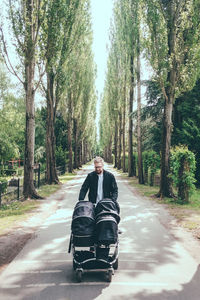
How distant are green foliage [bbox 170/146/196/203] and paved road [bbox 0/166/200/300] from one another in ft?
18.3

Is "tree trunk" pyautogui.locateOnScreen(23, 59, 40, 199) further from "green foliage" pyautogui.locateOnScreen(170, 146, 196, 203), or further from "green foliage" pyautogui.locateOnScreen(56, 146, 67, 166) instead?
"green foliage" pyautogui.locateOnScreen(56, 146, 67, 166)

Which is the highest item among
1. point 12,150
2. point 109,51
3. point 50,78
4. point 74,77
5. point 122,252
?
point 109,51

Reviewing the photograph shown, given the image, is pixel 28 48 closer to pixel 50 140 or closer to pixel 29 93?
pixel 29 93

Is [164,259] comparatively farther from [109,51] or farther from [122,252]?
[109,51]

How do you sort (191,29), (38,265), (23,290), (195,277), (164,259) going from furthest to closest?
(191,29)
(164,259)
(38,265)
(195,277)
(23,290)

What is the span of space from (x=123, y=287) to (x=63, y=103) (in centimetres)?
2913

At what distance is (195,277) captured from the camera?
15.4ft

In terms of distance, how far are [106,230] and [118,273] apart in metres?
0.79

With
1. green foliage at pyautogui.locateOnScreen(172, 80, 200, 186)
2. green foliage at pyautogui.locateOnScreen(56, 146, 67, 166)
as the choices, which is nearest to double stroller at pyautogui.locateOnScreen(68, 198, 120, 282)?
green foliage at pyautogui.locateOnScreen(172, 80, 200, 186)

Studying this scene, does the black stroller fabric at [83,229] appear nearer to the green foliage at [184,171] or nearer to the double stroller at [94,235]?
the double stroller at [94,235]

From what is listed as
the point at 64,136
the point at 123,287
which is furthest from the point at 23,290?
the point at 64,136

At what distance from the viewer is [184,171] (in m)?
12.8

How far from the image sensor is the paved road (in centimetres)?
408

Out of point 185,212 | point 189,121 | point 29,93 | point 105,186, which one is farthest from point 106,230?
point 189,121
